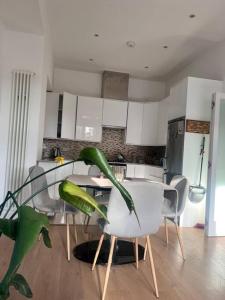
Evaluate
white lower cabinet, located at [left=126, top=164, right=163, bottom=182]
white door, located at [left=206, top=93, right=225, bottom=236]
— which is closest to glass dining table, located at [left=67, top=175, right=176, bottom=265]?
white door, located at [left=206, top=93, right=225, bottom=236]

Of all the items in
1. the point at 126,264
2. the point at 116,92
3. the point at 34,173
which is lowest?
the point at 126,264

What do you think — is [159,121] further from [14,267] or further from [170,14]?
[14,267]

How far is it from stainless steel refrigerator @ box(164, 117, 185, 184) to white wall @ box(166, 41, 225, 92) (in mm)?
925

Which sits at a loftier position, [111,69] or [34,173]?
[111,69]

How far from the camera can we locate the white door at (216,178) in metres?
3.55

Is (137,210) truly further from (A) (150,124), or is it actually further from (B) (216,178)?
(A) (150,124)

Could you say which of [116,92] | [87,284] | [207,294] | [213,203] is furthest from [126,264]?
[116,92]

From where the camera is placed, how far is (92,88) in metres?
5.78

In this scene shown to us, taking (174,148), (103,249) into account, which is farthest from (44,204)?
(174,148)

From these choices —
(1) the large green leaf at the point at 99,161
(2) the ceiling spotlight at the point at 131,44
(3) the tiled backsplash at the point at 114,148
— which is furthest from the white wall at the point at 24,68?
(1) the large green leaf at the point at 99,161

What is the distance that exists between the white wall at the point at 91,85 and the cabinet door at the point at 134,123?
45cm

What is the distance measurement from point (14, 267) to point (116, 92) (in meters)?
5.29

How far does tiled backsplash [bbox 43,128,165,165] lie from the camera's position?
5.57 m

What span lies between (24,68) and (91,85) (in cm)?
230
